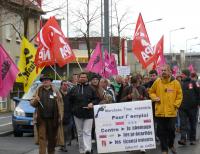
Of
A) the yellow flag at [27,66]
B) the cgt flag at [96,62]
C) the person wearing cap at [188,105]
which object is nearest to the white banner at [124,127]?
the person wearing cap at [188,105]

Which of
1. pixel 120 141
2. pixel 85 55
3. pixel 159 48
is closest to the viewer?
pixel 120 141

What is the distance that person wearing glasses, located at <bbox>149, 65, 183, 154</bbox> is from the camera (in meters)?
11.6

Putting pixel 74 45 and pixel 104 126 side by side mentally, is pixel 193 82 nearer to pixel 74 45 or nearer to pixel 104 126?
pixel 104 126

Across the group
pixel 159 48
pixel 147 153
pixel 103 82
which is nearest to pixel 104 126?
pixel 147 153

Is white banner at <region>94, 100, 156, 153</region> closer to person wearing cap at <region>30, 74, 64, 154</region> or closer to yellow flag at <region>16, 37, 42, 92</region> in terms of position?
person wearing cap at <region>30, 74, 64, 154</region>

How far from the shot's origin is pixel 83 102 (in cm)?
1216

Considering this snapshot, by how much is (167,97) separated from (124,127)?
1.09m

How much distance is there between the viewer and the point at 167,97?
11.6 meters

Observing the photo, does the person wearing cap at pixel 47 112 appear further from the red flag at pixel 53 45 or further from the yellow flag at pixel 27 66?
the red flag at pixel 53 45

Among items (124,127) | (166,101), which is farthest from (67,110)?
(166,101)

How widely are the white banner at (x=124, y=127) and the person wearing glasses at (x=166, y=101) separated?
229 millimetres

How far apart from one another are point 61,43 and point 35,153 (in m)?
4.53

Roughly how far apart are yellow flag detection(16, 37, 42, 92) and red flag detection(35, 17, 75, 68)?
811 millimetres

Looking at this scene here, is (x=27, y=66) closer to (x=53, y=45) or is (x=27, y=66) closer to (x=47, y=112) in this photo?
(x=53, y=45)
